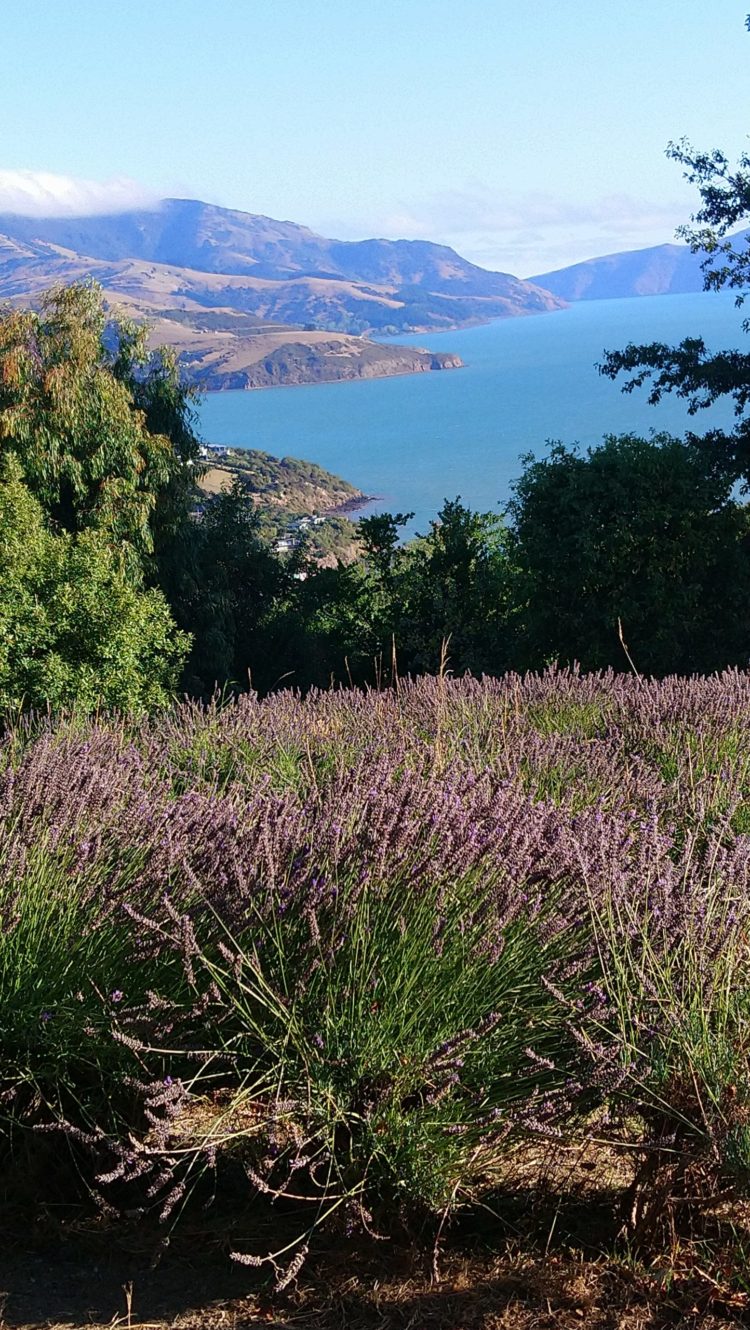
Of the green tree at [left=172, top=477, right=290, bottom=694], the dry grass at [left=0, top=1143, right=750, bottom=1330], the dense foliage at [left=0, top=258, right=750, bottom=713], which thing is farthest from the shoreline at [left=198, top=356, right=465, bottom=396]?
the dry grass at [left=0, top=1143, right=750, bottom=1330]

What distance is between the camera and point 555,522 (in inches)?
681

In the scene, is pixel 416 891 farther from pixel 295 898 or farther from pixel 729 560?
pixel 729 560

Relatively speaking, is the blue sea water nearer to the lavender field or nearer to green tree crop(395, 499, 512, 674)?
green tree crop(395, 499, 512, 674)

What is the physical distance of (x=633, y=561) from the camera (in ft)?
55.2

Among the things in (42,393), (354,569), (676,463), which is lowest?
(354,569)

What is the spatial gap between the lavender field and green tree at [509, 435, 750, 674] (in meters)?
14.2

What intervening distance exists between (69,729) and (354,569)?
18162 mm

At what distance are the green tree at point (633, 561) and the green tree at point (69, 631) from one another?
588 centimetres

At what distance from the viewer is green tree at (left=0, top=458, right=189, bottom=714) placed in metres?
14.2

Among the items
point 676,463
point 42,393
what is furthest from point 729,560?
point 42,393

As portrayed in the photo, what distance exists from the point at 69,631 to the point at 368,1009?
13.2 metres

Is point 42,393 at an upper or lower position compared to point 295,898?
upper

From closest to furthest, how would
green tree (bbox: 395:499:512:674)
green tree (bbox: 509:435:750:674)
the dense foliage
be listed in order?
1. the dense foliage
2. green tree (bbox: 509:435:750:674)
3. green tree (bbox: 395:499:512:674)

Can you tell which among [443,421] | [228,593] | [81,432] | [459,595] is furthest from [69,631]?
[443,421]
